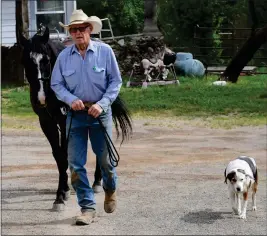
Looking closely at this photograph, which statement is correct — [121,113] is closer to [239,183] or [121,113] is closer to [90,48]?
[239,183]

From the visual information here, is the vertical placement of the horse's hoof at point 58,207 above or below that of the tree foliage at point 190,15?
above

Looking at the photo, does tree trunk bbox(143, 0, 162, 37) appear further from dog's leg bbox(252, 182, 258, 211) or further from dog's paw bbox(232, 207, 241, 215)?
dog's paw bbox(232, 207, 241, 215)

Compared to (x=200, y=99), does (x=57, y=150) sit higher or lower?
higher

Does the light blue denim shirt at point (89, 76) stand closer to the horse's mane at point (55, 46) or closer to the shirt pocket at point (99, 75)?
the shirt pocket at point (99, 75)

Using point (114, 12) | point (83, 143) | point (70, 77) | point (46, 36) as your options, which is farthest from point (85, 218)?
point (114, 12)

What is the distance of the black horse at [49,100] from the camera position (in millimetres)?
8562

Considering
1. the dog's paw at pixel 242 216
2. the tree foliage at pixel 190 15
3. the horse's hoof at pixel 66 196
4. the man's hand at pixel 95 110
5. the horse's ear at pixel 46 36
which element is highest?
the horse's ear at pixel 46 36

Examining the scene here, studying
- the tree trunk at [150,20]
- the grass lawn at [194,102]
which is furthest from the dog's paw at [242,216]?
the tree trunk at [150,20]

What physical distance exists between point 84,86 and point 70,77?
0.14 meters

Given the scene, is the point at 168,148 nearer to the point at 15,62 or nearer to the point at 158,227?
the point at 158,227

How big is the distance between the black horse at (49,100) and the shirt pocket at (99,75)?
4.04 feet

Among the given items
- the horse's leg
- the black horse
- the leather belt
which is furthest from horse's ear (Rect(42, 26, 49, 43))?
the leather belt

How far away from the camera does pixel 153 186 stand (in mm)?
10312

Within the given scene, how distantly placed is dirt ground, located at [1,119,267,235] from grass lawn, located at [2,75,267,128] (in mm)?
1450
